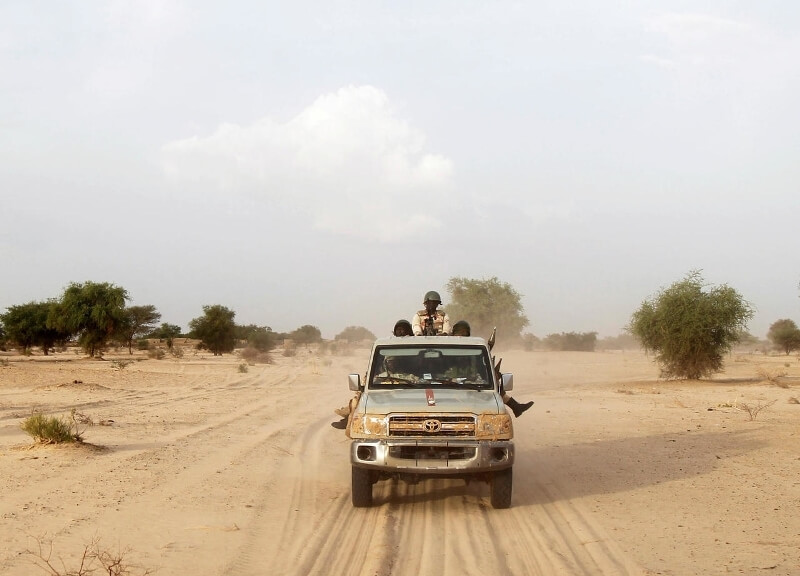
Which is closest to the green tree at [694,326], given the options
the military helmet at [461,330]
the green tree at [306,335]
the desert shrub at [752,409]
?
the desert shrub at [752,409]

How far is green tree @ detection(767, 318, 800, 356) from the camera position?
252 feet

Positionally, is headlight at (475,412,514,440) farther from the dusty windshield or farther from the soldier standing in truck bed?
the soldier standing in truck bed

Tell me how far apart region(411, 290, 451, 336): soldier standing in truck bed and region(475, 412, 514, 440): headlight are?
299 cm

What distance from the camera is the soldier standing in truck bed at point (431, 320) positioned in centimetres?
1103

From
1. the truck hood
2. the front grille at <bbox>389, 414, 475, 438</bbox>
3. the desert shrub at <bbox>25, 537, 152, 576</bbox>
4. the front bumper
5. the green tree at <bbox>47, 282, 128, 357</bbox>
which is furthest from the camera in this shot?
the green tree at <bbox>47, 282, 128, 357</bbox>

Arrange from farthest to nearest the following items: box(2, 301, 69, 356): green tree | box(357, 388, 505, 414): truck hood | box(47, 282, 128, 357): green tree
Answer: box(2, 301, 69, 356): green tree
box(47, 282, 128, 357): green tree
box(357, 388, 505, 414): truck hood

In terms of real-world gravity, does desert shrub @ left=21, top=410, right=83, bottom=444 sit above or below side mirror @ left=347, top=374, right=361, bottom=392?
below

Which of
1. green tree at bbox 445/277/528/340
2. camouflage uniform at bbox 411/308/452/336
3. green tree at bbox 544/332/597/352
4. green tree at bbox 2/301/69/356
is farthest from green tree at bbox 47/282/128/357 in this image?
green tree at bbox 544/332/597/352

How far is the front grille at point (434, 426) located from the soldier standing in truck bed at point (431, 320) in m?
2.98

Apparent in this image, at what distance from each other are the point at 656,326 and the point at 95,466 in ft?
93.5

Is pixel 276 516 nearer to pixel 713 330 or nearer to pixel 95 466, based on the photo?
pixel 95 466

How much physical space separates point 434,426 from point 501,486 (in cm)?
112

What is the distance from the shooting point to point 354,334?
108 m

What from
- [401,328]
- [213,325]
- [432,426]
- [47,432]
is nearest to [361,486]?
[432,426]
